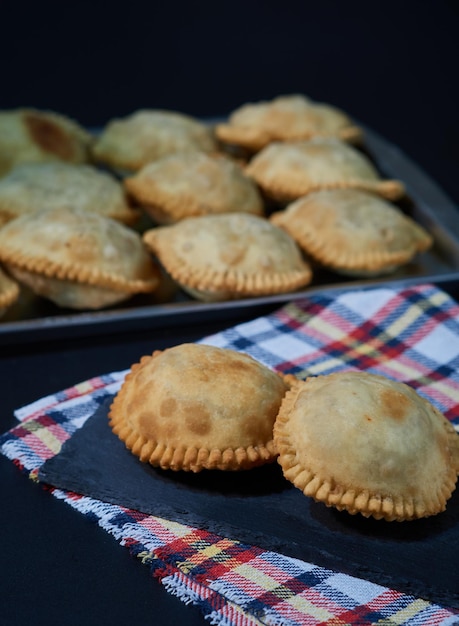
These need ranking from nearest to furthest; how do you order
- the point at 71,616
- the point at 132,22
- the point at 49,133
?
the point at 71,616, the point at 49,133, the point at 132,22

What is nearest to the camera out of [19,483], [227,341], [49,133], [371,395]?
[371,395]

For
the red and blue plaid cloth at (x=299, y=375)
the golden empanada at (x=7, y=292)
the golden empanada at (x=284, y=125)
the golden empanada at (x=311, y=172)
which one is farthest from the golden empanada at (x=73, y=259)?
the golden empanada at (x=284, y=125)

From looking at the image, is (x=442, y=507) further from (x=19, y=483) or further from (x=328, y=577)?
(x=19, y=483)

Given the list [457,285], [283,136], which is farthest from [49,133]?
[457,285]

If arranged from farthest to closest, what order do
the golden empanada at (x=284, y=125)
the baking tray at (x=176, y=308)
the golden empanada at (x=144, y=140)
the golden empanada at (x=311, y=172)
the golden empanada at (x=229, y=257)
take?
the golden empanada at (x=284, y=125) → the golden empanada at (x=144, y=140) → the golden empanada at (x=311, y=172) → the golden empanada at (x=229, y=257) → the baking tray at (x=176, y=308)

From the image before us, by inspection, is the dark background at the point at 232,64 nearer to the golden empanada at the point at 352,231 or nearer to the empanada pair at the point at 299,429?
the golden empanada at the point at 352,231
